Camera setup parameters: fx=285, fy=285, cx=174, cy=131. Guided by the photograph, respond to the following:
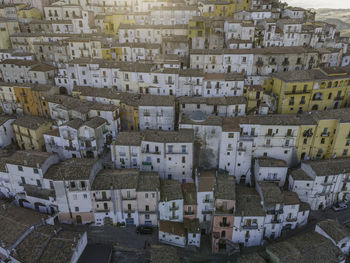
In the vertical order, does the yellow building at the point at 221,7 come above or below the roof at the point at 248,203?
above

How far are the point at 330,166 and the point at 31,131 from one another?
50.1m

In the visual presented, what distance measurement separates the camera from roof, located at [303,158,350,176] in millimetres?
42906

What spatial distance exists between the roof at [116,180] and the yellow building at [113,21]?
53092mm

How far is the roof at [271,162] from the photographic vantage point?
4428cm

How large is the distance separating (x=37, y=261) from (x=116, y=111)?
2723 centimetres

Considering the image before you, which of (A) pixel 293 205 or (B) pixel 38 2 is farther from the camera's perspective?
(B) pixel 38 2

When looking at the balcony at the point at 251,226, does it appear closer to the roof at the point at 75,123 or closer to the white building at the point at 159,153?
the white building at the point at 159,153

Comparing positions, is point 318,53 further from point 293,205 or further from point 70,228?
point 70,228

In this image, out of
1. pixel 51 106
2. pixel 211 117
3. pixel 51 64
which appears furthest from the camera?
pixel 51 64

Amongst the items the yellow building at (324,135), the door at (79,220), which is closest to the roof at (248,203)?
the yellow building at (324,135)

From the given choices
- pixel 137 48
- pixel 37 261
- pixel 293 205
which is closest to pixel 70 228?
pixel 37 261

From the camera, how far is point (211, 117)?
48719 millimetres

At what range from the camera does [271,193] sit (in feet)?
132

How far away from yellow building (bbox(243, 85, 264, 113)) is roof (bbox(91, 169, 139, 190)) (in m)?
26.2
